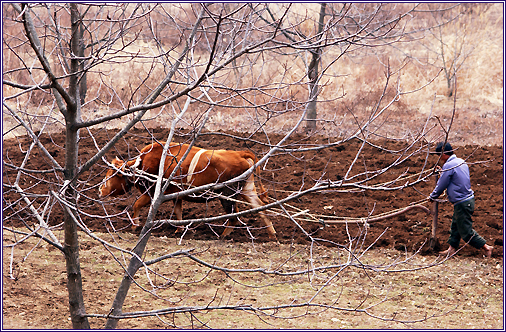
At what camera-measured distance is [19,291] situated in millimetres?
5988

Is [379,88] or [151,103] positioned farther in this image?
[379,88]

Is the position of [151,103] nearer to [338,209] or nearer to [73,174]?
[73,174]

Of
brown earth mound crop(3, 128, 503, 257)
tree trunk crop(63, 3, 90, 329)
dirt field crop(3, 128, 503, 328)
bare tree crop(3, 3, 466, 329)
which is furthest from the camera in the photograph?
brown earth mound crop(3, 128, 503, 257)

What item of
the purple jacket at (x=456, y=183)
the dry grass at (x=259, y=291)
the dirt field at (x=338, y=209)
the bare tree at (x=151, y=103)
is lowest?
the dry grass at (x=259, y=291)

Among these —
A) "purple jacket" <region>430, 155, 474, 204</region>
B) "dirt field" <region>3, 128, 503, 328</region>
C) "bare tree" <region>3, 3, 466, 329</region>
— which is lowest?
"dirt field" <region>3, 128, 503, 328</region>

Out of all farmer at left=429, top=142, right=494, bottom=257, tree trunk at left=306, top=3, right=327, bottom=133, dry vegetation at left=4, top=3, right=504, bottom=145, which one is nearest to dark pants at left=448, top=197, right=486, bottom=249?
farmer at left=429, top=142, right=494, bottom=257

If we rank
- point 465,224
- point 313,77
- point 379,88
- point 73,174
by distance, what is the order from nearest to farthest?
point 73,174 < point 465,224 < point 313,77 < point 379,88

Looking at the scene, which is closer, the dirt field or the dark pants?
the dark pants

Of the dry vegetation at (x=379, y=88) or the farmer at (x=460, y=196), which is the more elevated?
the dry vegetation at (x=379, y=88)

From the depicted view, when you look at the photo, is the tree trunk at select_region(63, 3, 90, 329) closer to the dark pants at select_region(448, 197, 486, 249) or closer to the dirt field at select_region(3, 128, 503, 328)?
the dirt field at select_region(3, 128, 503, 328)

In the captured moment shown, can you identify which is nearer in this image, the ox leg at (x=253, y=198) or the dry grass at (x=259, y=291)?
the dry grass at (x=259, y=291)

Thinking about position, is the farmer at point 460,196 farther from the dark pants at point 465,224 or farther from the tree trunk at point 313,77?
the tree trunk at point 313,77

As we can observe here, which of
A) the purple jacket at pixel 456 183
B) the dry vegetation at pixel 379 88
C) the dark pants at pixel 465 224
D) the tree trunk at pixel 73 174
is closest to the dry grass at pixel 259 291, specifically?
the dark pants at pixel 465 224

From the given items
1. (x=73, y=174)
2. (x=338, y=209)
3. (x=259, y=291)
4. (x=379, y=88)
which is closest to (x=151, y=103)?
(x=73, y=174)
